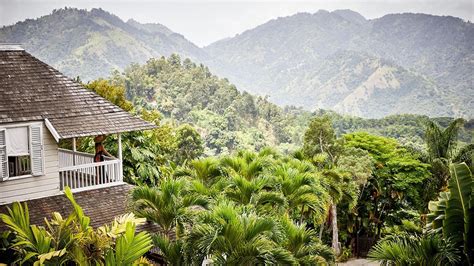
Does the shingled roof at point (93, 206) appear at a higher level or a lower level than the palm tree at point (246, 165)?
lower

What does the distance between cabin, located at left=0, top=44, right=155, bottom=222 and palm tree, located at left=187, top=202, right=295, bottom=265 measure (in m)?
3.92

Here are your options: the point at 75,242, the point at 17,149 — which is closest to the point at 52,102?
the point at 17,149

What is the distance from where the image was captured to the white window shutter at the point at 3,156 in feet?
41.3

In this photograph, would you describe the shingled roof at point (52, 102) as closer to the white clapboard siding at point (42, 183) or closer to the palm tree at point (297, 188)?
the white clapboard siding at point (42, 183)

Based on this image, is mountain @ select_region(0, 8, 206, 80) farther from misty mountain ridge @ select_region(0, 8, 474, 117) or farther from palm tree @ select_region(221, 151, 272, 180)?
palm tree @ select_region(221, 151, 272, 180)

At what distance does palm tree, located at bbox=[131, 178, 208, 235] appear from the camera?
448 inches

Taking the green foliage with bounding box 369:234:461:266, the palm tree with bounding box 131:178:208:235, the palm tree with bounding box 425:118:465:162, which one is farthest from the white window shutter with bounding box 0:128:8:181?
the palm tree with bounding box 425:118:465:162

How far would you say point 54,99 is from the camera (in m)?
14.1

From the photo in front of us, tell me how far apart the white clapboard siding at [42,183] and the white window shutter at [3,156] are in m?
0.20

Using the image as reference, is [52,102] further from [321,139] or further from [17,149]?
[321,139]

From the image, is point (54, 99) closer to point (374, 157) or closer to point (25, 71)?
point (25, 71)

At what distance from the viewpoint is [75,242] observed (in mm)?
9133

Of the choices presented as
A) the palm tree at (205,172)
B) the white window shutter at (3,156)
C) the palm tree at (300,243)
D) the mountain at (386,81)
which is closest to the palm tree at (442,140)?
the palm tree at (205,172)

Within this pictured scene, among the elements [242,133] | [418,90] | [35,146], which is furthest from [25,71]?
[418,90]
